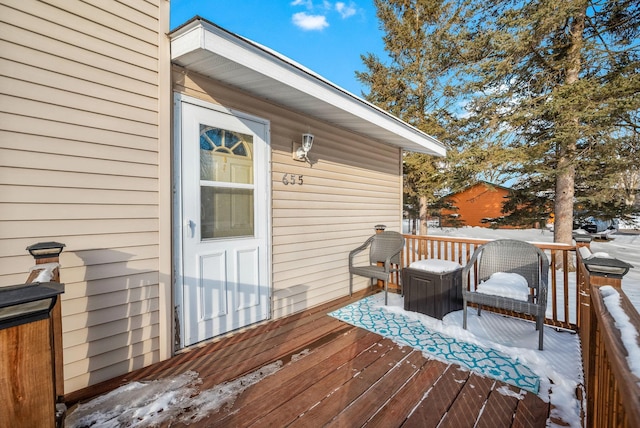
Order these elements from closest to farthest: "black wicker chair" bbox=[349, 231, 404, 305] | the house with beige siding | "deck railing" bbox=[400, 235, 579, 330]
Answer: the house with beige siding
"deck railing" bbox=[400, 235, 579, 330]
"black wicker chair" bbox=[349, 231, 404, 305]

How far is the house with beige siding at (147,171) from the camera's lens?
6.10 ft

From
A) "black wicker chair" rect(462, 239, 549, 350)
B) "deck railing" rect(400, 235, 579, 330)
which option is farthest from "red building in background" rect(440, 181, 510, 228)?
"black wicker chair" rect(462, 239, 549, 350)

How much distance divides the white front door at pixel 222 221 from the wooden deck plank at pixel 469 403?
2.03 m

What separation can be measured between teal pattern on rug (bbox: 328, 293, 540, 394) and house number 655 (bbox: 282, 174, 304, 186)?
5.62ft

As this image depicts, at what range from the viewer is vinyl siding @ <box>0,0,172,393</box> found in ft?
5.93

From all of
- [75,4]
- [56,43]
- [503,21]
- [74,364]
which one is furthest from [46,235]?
[503,21]

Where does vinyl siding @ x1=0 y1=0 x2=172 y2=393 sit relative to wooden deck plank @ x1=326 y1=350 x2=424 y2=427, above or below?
above

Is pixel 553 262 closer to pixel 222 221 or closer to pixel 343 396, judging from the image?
pixel 343 396

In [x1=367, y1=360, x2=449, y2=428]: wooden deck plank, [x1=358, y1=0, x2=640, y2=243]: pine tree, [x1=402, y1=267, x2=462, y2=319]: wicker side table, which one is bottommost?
[x1=367, y1=360, x2=449, y2=428]: wooden deck plank

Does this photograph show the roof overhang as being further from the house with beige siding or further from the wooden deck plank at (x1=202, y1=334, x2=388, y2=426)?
the wooden deck plank at (x1=202, y1=334, x2=388, y2=426)

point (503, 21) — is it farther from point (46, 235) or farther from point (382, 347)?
point (46, 235)

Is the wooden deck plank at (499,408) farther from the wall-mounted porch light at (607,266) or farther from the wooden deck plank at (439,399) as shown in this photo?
the wall-mounted porch light at (607,266)

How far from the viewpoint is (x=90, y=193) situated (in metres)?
2.07

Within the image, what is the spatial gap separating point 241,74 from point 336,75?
8932mm
